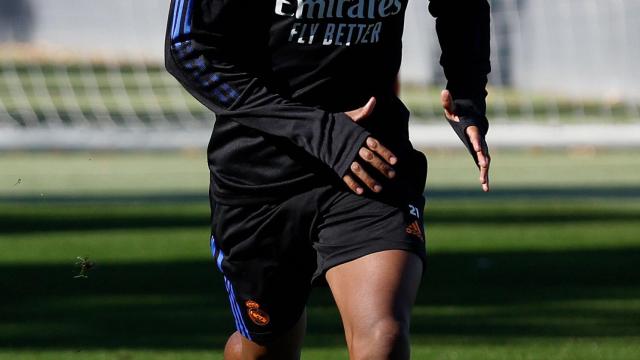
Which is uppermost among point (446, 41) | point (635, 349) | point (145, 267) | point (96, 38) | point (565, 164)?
point (446, 41)

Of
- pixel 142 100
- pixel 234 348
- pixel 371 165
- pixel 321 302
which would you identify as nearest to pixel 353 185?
pixel 371 165

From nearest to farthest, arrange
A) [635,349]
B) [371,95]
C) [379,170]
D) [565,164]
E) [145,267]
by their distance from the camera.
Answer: [379,170], [371,95], [635,349], [145,267], [565,164]

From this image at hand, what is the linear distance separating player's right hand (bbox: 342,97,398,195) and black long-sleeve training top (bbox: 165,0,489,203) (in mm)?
158

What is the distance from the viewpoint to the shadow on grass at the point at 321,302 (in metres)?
7.45

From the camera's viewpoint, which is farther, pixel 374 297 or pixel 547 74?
pixel 547 74

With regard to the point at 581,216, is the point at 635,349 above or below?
above

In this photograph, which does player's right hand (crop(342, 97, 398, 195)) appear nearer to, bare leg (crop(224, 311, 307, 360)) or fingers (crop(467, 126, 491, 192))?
fingers (crop(467, 126, 491, 192))

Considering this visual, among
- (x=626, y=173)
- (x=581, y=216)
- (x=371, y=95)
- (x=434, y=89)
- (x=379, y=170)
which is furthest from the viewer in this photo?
(x=434, y=89)

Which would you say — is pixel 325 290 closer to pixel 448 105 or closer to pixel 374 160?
pixel 448 105

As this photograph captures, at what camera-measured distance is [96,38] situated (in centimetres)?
1608

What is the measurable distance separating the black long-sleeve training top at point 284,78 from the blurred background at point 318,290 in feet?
6.62

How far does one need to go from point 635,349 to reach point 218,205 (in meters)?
2.54

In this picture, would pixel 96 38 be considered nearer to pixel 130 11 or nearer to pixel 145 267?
pixel 130 11

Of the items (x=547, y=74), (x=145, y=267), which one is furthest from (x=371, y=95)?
(x=547, y=74)
